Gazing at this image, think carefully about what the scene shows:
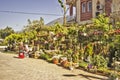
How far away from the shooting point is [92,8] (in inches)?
1459

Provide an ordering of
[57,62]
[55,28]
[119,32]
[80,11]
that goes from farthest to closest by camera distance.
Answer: [80,11] → [55,28] → [57,62] → [119,32]

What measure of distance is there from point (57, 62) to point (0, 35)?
265 ft

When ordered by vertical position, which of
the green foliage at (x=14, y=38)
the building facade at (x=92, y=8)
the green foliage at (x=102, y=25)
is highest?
the building facade at (x=92, y=8)

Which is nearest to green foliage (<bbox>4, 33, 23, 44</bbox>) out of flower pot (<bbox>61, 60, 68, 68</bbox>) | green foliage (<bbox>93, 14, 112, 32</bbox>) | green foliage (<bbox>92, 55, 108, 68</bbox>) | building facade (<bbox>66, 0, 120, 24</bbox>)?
building facade (<bbox>66, 0, 120, 24</bbox>)

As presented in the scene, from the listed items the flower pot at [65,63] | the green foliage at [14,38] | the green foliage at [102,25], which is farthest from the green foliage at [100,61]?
the green foliage at [14,38]

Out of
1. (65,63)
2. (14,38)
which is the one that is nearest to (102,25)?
(65,63)

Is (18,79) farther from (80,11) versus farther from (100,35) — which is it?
(80,11)

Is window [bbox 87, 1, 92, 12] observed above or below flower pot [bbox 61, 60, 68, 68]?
above

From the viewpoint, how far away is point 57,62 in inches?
880

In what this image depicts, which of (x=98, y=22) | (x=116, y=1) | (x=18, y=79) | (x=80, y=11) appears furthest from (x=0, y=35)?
(x=18, y=79)

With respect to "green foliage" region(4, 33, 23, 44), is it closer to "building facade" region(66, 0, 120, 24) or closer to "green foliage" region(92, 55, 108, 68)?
"building facade" region(66, 0, 120, 24)

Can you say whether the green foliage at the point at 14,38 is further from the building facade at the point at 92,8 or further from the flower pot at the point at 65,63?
the flower pot at the point at 65,63

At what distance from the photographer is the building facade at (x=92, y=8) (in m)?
33.1

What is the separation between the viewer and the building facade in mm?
33081
